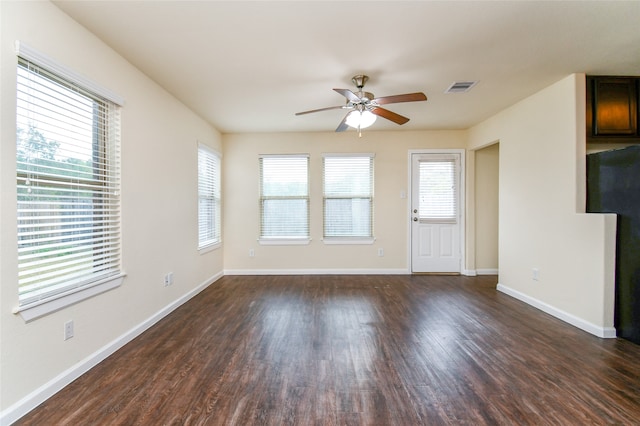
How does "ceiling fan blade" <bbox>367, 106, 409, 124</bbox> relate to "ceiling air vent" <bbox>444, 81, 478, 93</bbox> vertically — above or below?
below

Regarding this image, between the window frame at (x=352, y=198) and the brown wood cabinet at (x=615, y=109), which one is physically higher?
the brown wood cabinet at (x=615, y=109)

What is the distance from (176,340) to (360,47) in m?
2.99

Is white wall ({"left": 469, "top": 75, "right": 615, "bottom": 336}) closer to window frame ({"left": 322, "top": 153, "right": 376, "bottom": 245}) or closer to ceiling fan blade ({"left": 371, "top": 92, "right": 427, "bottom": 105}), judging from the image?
ceiling fan blade ({"left": 371, "top": 92, "right": 427, "bottom": 105})

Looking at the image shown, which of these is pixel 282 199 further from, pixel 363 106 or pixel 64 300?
pixel 64 300

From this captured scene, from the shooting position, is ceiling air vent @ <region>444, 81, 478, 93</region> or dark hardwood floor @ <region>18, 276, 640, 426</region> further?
ceiling air vent @ <region>444, 81, 478, 93</region>

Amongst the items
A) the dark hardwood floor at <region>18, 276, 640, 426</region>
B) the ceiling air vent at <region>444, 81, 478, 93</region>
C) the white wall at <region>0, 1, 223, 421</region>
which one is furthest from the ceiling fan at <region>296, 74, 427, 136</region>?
the dark hardwood floor at <region>18, 276, 640, 426</region>

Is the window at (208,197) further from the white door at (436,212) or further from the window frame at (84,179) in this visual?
the white door at (436,212)

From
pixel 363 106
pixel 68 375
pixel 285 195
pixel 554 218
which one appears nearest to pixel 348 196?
pixel 285 195

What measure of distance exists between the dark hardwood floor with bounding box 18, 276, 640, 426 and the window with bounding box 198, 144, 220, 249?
128cm

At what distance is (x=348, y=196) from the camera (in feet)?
15.8

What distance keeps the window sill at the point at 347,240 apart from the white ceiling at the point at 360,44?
240cm

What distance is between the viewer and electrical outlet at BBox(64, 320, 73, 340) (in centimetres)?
183

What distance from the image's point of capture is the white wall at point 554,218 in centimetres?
256

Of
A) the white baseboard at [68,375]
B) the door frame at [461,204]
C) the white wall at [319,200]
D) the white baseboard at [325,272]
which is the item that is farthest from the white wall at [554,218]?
the white baseboard at [68,375]
